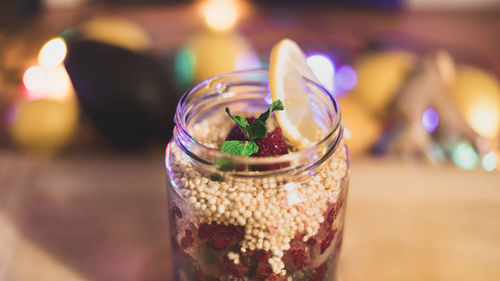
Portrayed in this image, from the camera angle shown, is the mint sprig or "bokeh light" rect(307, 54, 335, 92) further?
"bokeh light" rect(307, 54, 335, 92)

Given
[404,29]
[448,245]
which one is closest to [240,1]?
[404,29]

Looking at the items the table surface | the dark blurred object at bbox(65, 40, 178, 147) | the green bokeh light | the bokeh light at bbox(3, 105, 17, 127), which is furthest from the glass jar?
the bokeh light at bbox(3, 105, 17, 127)

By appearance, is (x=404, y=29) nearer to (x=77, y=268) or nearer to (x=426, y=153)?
(x=426, y=153)

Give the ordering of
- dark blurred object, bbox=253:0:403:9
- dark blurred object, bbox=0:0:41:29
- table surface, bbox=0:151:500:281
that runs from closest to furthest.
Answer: table surface, bbox=0:151:500:281, dark blurred object, bbox=0:0:41:29, dark blurred object, bbox=253:0:403:9

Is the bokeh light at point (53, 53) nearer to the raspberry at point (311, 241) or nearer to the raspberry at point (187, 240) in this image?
the raspberry at point (187, 240)

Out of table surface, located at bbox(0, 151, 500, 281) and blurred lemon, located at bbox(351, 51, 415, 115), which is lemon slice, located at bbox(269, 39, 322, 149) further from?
blurred lemon, located at bbox(351, 51, 415, 115)

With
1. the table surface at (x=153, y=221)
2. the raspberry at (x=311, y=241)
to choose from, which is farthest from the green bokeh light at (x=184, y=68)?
the raspberry at (x=311, y=241)
